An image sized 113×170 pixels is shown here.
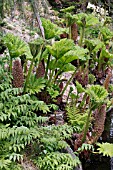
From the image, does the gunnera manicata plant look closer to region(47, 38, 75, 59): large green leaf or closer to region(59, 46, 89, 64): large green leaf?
region(47, 38, 75, 59): large green leaf

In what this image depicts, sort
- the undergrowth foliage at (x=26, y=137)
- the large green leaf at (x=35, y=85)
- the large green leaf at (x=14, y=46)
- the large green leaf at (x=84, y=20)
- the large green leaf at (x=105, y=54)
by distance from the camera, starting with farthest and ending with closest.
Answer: the large green leaf at (x=84, y=20), the large green leaf at (x=105, y=54), the large green leaf at (x=35, y=85), the large green leaf at (x=14, y=46), the undergrowth foliage at (x=26, y=137)

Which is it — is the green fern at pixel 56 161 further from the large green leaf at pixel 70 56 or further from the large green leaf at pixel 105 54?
the large green leaf at pixel 105 54

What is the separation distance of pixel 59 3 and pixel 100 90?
795 centimetres

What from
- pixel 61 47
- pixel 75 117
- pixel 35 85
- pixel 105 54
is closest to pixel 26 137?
pixel 35 85

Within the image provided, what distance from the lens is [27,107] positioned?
139 inches

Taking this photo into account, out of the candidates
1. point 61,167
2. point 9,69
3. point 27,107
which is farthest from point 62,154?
point 9,69

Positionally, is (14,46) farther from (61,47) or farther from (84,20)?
(84,20)

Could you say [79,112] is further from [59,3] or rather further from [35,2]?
[59,3]

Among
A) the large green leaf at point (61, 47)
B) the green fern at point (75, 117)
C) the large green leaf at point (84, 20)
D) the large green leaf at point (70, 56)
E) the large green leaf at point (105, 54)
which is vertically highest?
the large green leaf at point (84, 20)

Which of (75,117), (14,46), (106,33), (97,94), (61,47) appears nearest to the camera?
(97,94)

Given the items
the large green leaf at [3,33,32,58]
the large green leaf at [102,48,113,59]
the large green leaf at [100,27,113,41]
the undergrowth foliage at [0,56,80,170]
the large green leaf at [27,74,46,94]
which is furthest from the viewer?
the large green leaf at [100,27,113,41]

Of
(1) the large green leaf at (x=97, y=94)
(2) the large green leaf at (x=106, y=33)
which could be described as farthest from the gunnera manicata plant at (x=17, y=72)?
(2) the large green leaf at (x=106, y=33)

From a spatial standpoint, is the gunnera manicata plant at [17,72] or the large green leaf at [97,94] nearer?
the large green leaf at [97,94]

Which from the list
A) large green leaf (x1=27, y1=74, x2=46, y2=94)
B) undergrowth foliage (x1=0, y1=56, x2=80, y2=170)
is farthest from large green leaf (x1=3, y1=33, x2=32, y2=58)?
large green leaf (x1=27, y1=74, x2=46, y2=94)
